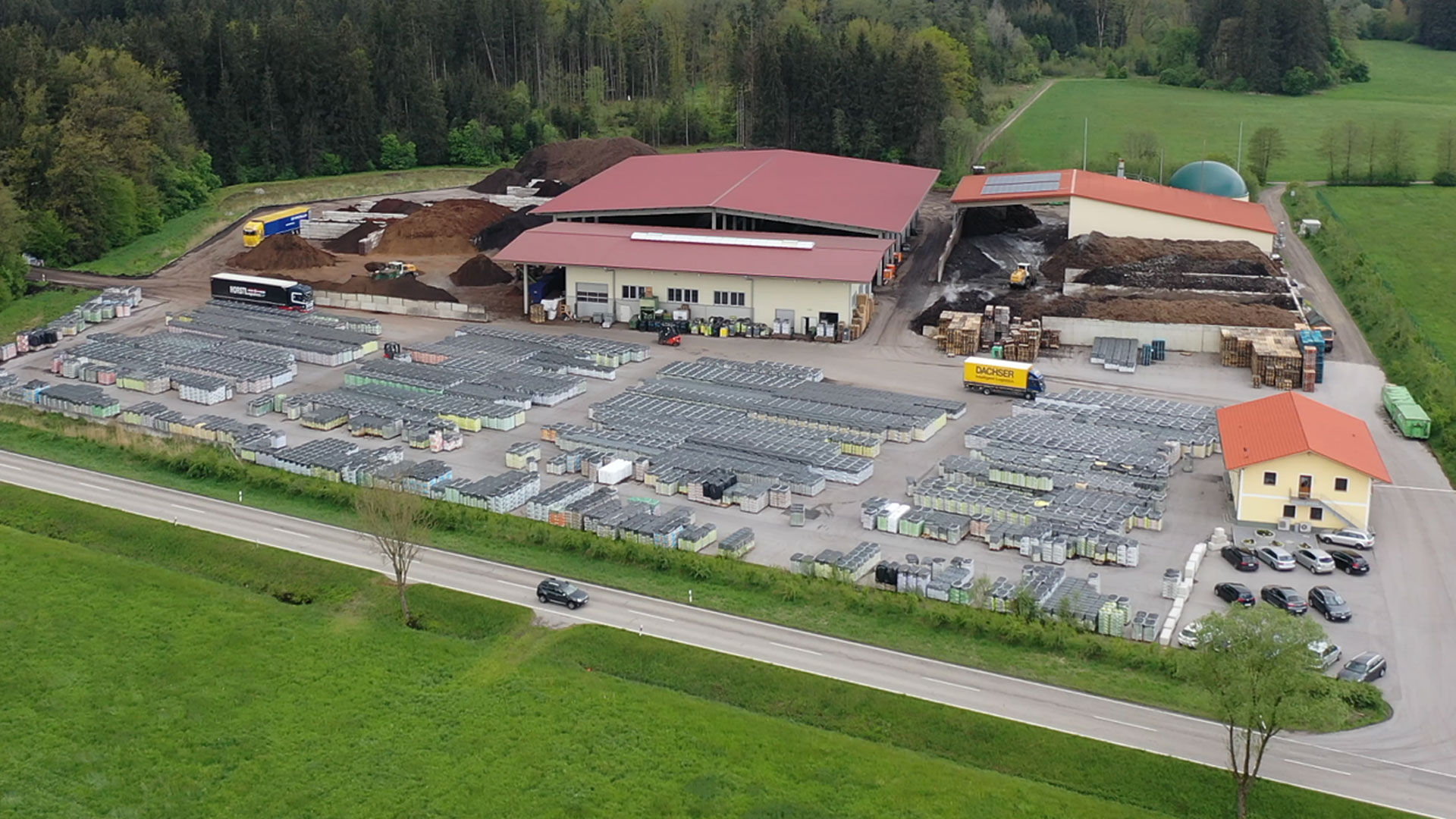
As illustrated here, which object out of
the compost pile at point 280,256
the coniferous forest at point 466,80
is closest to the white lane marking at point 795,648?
the compost pile at point 280,256

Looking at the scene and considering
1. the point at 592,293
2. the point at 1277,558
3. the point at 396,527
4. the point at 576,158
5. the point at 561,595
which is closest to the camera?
the point at 396,527

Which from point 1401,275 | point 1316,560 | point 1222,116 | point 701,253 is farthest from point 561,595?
point 1222,116

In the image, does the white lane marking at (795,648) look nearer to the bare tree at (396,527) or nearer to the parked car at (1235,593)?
the bare tree at (396,527)

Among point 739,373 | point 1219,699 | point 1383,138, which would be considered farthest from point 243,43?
point 1219,699

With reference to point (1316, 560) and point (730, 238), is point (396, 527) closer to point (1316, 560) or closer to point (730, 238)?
point (1316, 560)

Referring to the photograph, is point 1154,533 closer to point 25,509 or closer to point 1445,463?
point 1445,463

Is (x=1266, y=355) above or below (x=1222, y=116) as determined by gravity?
below

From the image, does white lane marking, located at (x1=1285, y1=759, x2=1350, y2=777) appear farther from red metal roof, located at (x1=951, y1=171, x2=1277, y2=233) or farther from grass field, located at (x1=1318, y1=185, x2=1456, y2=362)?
red metal roof, located at (x1=951, y1=171, x2=1277, y2=233)
